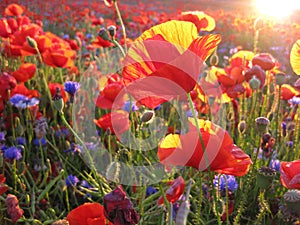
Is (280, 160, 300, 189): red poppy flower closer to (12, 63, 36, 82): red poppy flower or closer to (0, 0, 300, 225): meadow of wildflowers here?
(0, 0, 300, 225): meadow of wildflowers

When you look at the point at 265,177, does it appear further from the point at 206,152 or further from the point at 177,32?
the point at 177,32

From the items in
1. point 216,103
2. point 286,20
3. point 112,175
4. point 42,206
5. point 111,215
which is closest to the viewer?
point 111,215

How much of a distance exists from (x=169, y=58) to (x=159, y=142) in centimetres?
74

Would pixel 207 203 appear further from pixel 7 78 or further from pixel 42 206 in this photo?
pixel 7 78

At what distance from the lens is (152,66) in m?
0.66

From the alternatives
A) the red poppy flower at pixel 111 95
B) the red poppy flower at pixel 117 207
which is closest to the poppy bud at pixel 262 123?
the red poppy flower at pixel 117 207

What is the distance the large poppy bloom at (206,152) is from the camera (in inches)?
28.1

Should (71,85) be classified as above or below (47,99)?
above

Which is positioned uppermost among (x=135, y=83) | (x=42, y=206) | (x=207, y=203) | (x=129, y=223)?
(x=135, y=83)

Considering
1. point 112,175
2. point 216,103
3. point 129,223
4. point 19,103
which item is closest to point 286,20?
point 216,103

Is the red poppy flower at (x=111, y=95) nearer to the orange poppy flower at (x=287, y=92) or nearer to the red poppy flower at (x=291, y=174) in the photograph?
the orange poppy flower at (x=287, y=92)

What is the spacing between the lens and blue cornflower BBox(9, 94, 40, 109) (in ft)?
5.33

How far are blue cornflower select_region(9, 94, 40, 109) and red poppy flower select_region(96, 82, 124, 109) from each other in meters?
0.27

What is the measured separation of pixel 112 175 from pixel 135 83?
46cm
